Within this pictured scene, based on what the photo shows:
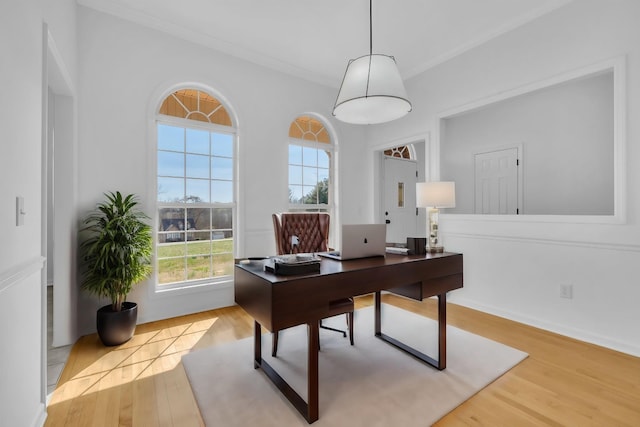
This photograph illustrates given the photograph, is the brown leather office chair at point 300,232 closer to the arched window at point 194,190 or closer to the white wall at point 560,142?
the arched window at point 194,190

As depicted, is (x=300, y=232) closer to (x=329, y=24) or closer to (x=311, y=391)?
(x=311, y=391)

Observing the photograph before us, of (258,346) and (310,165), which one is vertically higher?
(310,165)

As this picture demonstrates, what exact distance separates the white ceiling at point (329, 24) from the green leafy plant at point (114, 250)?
186 cm

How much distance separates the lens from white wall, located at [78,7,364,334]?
2846 mm

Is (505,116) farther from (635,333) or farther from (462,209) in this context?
(635,333)

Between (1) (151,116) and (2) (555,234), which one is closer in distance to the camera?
(2) (555,234)

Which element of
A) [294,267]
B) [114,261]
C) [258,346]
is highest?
[294,267]

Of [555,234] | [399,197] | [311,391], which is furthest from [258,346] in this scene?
[399,197]

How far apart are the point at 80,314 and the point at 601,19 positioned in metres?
5.25

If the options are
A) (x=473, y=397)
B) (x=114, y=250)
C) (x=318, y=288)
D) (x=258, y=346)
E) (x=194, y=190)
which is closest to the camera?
(x=318, y=288)

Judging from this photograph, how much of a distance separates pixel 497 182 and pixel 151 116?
14.9 feet

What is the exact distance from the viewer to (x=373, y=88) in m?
1.96

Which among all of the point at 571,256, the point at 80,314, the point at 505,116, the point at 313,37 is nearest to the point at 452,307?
the point at 571,256

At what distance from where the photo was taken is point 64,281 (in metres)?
2.54
